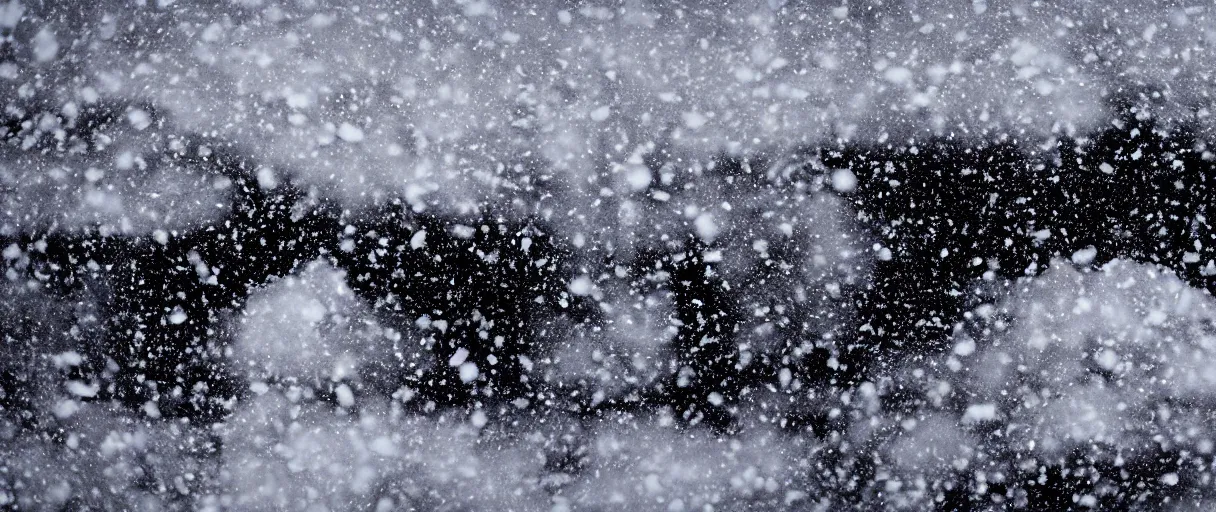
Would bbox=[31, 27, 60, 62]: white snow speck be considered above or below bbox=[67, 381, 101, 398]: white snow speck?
above

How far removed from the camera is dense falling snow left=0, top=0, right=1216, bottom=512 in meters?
1.19

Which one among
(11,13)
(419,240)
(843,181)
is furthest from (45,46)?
(843,181)

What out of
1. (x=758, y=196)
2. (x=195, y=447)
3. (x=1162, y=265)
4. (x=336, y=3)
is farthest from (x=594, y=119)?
(x=1162, y=265)

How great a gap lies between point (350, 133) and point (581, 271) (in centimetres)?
41

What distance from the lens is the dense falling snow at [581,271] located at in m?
1.19

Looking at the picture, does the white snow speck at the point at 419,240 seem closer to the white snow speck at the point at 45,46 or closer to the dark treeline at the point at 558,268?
the dark treeline at the point at 558,268

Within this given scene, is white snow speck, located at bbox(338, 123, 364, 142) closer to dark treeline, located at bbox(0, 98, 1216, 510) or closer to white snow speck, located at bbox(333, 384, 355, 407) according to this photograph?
dark treeline, located at bbox(0, 98, 1216, 510)

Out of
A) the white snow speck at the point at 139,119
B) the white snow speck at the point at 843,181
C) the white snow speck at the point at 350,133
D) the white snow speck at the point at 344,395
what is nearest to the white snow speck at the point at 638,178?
the white snow speck at the point at 843,181

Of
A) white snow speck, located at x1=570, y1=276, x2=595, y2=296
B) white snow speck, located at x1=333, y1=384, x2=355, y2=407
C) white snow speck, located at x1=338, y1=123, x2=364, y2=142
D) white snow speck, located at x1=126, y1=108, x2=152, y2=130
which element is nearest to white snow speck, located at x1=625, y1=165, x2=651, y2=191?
white snow speck, located at x1=570, y1=276, x2=595, y2=296

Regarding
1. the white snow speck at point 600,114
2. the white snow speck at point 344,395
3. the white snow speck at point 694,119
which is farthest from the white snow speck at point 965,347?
the white snow speck at point 344,395

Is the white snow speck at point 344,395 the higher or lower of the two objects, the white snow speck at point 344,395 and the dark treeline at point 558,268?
the lower

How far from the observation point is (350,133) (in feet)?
3.94

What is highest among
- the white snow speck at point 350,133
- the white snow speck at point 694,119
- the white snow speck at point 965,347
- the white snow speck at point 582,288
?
the white snow speck at point 694,119

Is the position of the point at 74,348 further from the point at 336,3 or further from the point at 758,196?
Result: the point at 758,196
